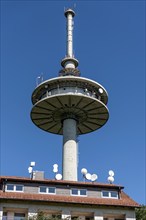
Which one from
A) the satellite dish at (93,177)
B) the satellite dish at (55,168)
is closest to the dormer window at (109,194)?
the satellite dish at (93,177)

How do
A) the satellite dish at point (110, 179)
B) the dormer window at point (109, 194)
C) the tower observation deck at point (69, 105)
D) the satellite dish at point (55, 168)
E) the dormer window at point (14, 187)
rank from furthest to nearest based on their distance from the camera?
the tower observation deck at point (69, 105)
the satellite dish at point (55, 168)
the satellite dish at point (110, 179)
the dormer window at point (109, 194)
the dormer window at point (14, 187)

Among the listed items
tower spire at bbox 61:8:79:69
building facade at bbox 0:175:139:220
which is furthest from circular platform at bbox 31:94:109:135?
building facade at bbox 0:175:139:220

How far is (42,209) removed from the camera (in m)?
40.1

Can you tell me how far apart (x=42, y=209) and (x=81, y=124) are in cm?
2448

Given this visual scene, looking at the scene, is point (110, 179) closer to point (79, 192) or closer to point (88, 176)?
point (88, 176)

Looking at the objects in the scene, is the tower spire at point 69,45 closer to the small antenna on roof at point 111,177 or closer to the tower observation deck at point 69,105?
the tower observation deck at point 69,105

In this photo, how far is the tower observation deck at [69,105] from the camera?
56.0 m

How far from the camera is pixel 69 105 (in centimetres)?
5806

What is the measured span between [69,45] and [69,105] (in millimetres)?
11842

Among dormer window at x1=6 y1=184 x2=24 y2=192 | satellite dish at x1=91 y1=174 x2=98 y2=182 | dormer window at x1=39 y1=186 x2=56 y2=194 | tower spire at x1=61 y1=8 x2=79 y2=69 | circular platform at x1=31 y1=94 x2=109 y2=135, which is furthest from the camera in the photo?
tower spire at x1=61 y1=8 x2=79 y2=69

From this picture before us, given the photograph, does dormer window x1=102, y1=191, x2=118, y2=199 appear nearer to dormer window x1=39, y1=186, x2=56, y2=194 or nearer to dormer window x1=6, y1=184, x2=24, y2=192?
dormer window x1=39, y1=186, x2=56, y2=194

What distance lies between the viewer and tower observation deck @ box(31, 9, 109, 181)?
5600cm

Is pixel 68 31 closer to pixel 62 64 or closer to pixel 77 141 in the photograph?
pixel 62 64

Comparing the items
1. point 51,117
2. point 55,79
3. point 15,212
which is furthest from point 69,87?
point 15,212
